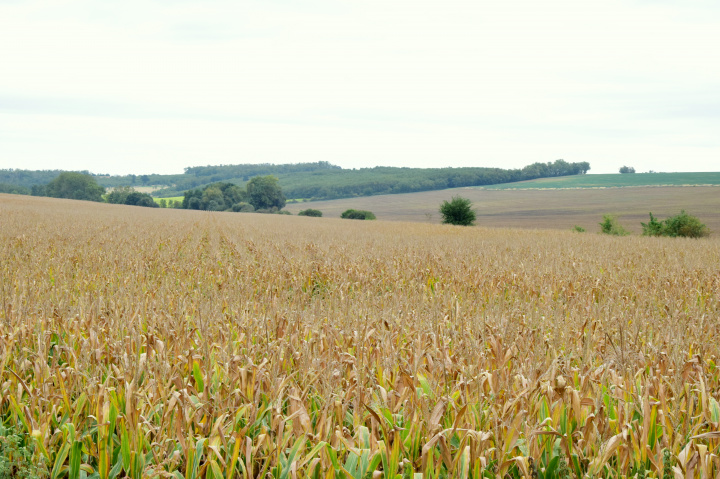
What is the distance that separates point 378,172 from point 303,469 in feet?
511

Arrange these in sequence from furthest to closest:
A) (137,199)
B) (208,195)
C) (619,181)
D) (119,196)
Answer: (619,181), (119,196), (208,195), (137,199)

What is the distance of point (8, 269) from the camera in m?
9.11

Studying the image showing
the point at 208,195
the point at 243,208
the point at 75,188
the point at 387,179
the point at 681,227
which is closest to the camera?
the point at 681,227

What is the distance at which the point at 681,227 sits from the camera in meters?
37.9

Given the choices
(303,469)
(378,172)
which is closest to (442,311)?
(303,469)

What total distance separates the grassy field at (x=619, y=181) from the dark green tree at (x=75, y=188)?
297ft

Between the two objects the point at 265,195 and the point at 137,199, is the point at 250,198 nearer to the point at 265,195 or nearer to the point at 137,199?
the point at 265,195

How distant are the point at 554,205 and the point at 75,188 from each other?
342 feet

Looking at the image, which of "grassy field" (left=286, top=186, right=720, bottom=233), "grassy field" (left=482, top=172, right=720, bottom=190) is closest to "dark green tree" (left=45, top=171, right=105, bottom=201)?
"grassy field" (left=286, top=186, right=720, bottom=233)

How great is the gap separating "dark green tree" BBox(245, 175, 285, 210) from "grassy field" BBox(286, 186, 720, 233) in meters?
3.89

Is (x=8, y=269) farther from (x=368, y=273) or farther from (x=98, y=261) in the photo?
(x=368, y=273)

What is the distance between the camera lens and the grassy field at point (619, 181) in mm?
111256

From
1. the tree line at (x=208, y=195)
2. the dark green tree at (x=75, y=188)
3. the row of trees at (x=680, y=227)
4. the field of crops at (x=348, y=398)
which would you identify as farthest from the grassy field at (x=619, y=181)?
the field of crops at (x=348, y=398)

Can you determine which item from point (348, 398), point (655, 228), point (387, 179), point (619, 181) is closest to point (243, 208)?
point (387, 179)
